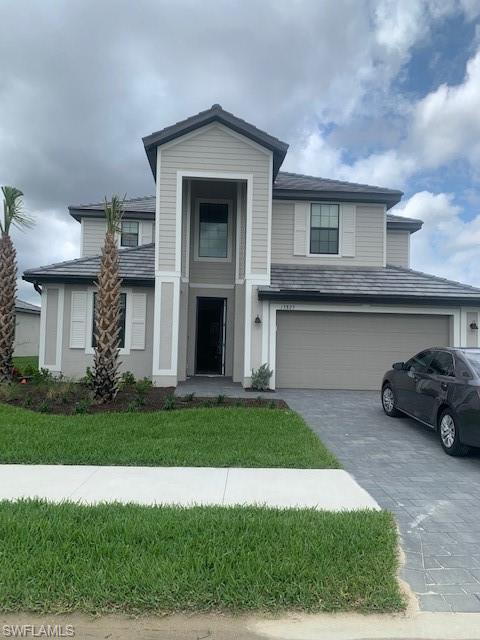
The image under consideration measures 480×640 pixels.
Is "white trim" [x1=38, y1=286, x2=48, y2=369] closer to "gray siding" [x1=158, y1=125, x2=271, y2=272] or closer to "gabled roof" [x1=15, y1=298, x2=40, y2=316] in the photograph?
"gray siding" [x1=158, y1=125, x2=271, y2=272]

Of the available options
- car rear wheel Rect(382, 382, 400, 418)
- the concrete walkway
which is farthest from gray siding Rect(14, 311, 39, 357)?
the concrete walkway

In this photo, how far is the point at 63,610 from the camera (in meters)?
3.16

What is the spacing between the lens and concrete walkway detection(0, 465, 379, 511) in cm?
506

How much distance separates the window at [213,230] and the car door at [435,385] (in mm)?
9154

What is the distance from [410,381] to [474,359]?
5.40 feet

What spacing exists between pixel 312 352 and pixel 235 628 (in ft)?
37.5

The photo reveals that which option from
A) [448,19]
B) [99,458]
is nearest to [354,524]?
[99,458]

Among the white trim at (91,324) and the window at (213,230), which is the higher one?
the window at (213,230)

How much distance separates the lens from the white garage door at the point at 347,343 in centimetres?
1421

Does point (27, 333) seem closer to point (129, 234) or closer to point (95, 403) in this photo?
point (129, 234)

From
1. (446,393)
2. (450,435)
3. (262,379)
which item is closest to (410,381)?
(446,393)

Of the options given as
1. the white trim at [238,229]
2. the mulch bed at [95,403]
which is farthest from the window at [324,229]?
the mulch bed at [95,403]

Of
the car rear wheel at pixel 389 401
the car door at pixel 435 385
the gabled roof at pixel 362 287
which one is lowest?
the car rear wheel at pixel 389 401

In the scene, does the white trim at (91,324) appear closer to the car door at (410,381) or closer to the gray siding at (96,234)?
the gray siding at (96,234)
